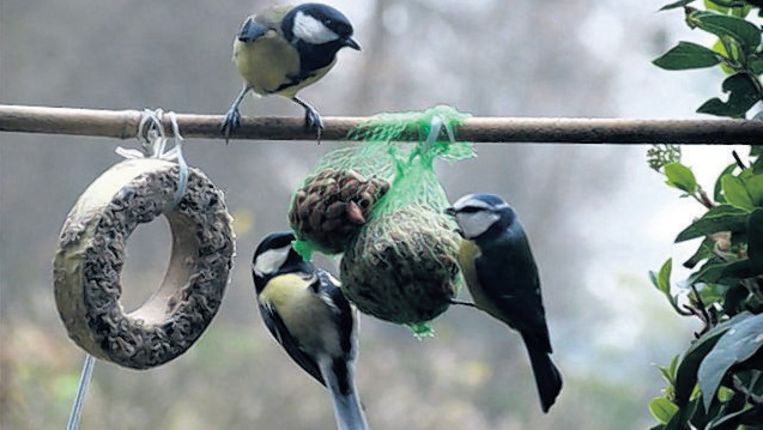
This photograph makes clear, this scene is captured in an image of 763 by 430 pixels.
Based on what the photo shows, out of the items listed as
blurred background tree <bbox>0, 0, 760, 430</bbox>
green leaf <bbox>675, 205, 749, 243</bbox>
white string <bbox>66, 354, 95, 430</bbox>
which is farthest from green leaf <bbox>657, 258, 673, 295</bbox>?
blurred background tree <bbox>0, 0, 760, 430</bbox>

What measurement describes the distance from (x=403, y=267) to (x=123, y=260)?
0.20 m

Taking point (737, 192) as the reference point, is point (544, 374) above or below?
below

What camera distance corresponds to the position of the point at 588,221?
5.17 ft

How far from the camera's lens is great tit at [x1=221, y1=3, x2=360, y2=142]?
0.86 metres

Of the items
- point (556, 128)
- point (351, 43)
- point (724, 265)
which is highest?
point (351, 43)

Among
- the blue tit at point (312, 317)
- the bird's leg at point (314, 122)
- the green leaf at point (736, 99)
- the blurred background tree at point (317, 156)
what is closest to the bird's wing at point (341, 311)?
the blue tit at point (312, 317)

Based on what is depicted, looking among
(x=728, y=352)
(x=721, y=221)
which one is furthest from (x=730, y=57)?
(x=728, y=352)

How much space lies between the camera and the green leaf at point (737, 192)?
71cm

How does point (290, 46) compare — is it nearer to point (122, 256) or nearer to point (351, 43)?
point (351, 43)

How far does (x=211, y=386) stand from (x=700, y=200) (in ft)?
3.30

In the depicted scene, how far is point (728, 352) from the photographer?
64 cm

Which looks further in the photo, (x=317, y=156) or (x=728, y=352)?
(x=317, y=156)

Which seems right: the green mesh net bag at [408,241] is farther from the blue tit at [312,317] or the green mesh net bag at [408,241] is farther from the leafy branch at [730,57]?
the leafy branch at [730,57]

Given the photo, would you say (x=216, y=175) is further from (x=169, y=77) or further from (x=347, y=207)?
(x=347, y=207)
